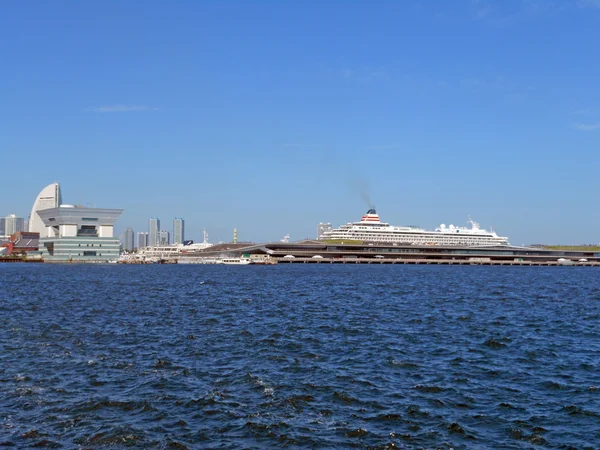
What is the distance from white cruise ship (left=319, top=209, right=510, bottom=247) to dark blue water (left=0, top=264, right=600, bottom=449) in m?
142

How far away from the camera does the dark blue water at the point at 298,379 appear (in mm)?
15109

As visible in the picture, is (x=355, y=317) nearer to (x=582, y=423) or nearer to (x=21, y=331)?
(x=21, y=331)

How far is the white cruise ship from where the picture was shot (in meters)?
181

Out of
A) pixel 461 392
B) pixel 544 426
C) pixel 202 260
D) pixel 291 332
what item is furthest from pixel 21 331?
pixel 202 260

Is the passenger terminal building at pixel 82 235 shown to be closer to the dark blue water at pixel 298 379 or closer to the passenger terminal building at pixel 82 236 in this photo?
the passenger terminal building at pixel 82 236

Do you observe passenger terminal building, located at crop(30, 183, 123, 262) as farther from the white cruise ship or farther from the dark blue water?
the dark blue water

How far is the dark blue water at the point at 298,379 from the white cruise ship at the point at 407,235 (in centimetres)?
14178

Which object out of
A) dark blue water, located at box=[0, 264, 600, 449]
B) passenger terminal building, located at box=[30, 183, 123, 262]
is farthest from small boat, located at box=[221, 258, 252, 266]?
dark blue water, located at box=[0, 264, 600, 449]

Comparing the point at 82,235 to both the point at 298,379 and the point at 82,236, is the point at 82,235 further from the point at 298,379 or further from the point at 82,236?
the point at 298,379

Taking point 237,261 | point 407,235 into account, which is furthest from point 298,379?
point 407,235

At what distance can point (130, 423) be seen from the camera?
15.6 m

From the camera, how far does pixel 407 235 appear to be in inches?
7170

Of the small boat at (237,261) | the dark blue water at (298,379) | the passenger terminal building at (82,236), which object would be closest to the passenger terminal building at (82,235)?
the passenger terminal building at (82,236)

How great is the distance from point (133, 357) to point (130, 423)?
8610mm
